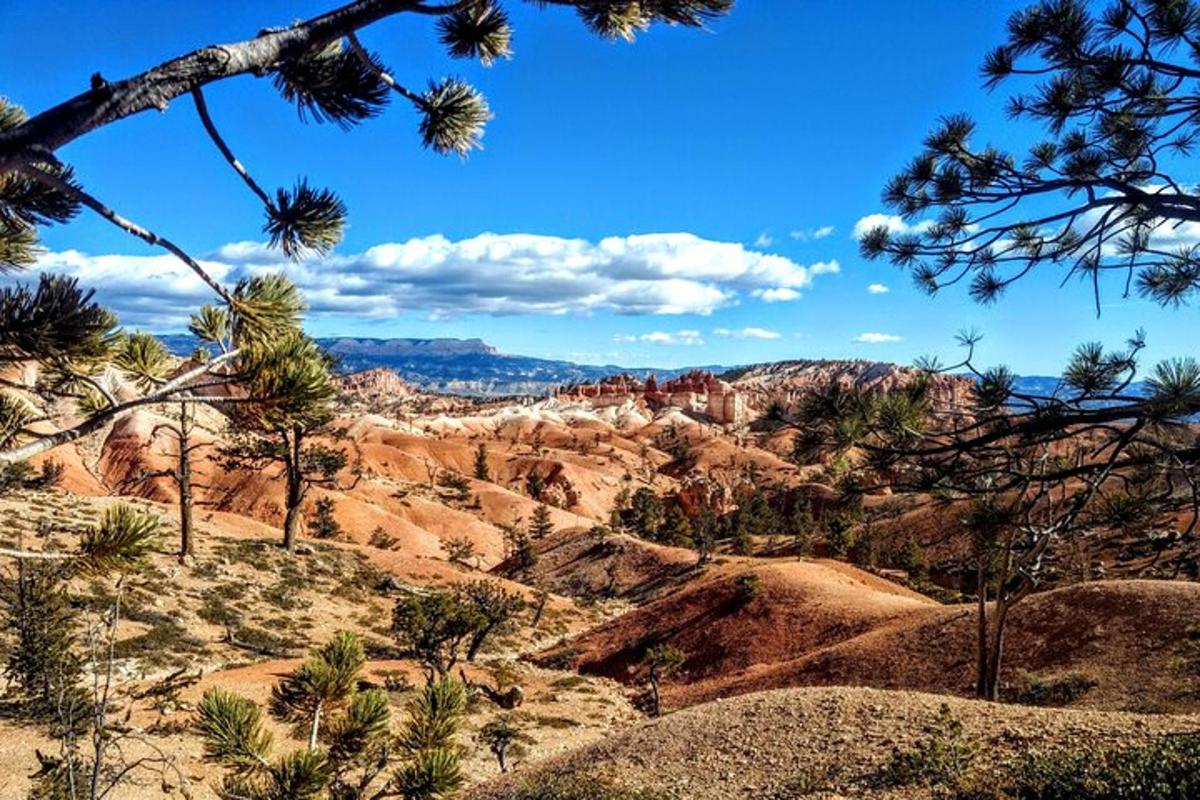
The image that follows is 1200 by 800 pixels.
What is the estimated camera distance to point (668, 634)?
86.9ft

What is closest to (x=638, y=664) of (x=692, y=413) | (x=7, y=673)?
(x=7, y=673)

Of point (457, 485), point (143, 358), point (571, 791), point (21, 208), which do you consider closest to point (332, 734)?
point (143, 358)

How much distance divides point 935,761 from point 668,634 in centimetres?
1850

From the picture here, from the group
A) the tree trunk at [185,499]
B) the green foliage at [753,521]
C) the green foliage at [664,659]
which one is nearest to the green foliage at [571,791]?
the green foliage at [664,659]

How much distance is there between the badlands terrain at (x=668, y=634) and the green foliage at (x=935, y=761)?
0.19 metres

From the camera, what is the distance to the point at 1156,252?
5090mm

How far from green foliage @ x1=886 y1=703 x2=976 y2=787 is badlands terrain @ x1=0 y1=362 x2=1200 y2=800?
0.19m

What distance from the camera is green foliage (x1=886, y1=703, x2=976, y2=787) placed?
8.33m

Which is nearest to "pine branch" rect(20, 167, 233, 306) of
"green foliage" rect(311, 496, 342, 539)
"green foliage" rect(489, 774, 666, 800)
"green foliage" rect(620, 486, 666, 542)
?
"green foliage" rect(489, 774, 666, 800)

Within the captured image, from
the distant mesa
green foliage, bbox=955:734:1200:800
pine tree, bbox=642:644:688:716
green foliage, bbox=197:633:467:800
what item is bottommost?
pine tree, bbox=642:644:688:716

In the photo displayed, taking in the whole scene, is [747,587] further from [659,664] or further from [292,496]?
[292,496]

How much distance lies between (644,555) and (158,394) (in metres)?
38.2

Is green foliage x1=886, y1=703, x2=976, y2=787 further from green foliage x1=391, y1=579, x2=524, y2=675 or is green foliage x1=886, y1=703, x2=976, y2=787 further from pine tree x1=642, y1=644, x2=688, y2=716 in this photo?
pine tree x1=642, y1=644, x2=688, y2=716

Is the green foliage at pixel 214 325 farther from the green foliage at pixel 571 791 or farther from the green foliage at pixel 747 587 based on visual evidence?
the green foliage at pixel 747 587
